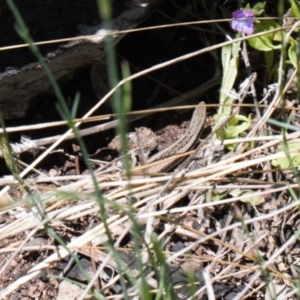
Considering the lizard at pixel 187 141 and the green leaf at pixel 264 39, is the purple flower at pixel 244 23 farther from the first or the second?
the lizard at pixel 187 141

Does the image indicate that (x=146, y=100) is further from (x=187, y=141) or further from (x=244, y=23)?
(x=244, y=23)

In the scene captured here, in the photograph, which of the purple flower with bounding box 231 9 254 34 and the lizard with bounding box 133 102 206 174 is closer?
the purple flower with bounding box 231 9 254 34

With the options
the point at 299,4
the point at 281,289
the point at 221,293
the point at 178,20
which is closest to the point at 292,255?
the point at 281,289

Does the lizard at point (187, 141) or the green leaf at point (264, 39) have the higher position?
the green leaf at point (264, 39)

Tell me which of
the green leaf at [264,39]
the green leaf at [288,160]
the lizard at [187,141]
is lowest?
the lizard at [187,141]

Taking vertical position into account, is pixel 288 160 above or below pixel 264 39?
below

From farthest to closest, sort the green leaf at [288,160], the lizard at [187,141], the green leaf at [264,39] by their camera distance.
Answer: the lizard at [187,141] < the green leaf at [264,39] < the green leaf at [288,160]

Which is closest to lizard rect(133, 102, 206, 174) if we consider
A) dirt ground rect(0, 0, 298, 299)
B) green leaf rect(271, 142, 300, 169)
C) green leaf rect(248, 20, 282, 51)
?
dirt ground rect(0, 0, 298, 299)

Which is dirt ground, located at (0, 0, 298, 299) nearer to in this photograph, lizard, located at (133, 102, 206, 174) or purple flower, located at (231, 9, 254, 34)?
lizard, located at (133, 102, 206, 174)

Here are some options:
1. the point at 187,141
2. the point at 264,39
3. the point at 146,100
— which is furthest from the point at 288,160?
the point at 146,100

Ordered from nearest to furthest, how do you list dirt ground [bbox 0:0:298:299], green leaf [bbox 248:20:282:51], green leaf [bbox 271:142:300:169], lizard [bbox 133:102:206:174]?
green leaf [bbox 271:142:300:169] → dirt ground [bbox 0:0:298:299] → green leaf [bbox 248:20:282:51] → lizard [bbox 133:102:206:174]

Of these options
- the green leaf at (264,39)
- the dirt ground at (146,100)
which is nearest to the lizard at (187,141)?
the dirt ground at (146,100)

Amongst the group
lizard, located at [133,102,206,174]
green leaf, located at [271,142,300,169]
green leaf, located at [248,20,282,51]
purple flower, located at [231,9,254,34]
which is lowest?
lizard, located at [133,102,206,174]

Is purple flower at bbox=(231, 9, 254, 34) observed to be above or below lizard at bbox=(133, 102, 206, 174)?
above
